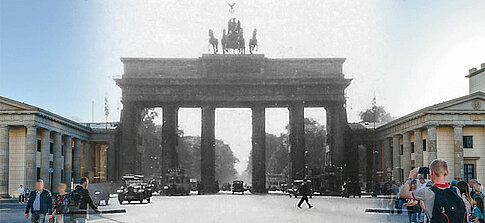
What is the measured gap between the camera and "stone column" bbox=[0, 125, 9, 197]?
1881 inches

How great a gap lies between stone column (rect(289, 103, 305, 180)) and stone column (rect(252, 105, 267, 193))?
2.90 metres

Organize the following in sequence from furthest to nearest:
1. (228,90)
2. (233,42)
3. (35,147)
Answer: (233,42)
(228,90)
(35,147)

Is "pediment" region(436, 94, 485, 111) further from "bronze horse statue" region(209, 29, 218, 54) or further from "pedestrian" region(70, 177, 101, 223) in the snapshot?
"pedestrian" region(70, 177, 101, 223)

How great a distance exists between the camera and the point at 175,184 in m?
57.0

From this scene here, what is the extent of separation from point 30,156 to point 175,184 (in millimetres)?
12448

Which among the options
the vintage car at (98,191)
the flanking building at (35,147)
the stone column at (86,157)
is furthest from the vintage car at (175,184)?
the vintage car at (98,191)

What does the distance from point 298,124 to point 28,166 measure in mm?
26467

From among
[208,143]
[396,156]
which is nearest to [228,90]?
[208,143]

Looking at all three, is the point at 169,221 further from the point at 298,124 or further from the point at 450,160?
the point at 298,124

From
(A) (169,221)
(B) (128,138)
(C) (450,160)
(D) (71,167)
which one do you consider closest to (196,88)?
(B) (128,138)

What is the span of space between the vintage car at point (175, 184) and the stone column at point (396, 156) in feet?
59.4

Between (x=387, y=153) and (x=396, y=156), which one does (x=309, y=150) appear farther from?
(x=396, y=156)

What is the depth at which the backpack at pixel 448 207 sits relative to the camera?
7.17m

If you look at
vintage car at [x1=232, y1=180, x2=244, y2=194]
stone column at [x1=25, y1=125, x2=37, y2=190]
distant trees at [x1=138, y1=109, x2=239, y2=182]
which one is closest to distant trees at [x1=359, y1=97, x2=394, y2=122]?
distant trees at [x1=138, y1=109, x2=239, y2=182]
